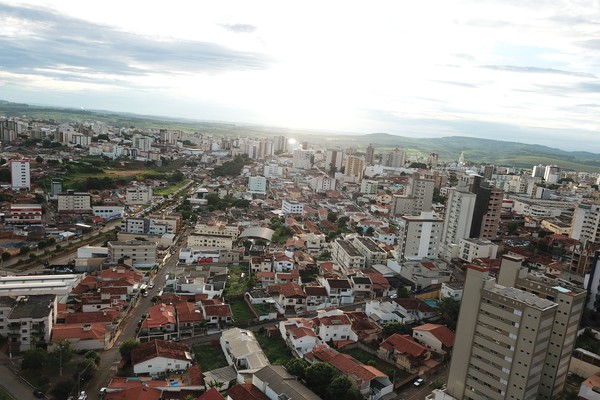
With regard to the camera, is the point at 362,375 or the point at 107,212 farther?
the point at 107,212

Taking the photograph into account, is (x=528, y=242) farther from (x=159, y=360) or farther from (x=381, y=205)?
(x=159, y=360)

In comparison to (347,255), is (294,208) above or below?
below

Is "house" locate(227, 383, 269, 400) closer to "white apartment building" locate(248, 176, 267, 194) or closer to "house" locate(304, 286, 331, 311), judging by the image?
"house" locate(304, 286, 331, 311)

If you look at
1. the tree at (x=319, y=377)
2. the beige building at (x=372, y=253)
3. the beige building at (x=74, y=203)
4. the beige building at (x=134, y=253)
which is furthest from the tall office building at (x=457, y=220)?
the beige building at (x=74, y=203)

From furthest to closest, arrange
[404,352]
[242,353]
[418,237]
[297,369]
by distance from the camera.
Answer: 1. [418,237]
2. [404,352]
3. [242,353]
4. [297,369]

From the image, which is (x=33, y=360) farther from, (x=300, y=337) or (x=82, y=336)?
(x=300, y=337)

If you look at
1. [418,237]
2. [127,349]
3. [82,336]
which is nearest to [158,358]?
[127,349]

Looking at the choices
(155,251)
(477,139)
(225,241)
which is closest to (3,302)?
(155,251)
